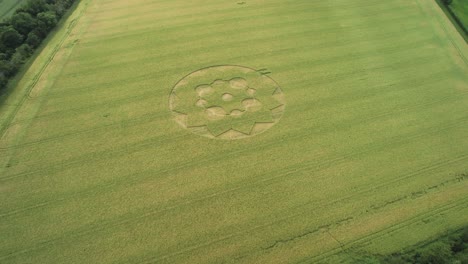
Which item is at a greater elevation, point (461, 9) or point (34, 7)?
point (34, 7)

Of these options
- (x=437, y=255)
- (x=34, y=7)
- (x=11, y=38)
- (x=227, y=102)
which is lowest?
(x=437, y=255)

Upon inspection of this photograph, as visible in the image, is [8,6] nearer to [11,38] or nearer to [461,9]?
[11,38]

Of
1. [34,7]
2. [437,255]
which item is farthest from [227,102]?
[34,7]

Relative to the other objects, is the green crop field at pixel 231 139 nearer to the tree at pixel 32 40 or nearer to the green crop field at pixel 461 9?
the tree at pixel 32 40

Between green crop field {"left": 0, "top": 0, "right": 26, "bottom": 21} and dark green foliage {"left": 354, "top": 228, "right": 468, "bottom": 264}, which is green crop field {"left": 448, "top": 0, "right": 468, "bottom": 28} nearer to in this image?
dark green foliage {"left": 354, "top": 228, "right": 468, "bottom": 264}

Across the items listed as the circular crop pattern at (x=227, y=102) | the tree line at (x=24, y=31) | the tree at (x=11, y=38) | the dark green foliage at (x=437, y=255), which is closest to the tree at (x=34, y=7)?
the tree line at (x=24, y=31)

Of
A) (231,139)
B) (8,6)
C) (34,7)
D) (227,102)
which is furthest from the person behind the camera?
(8,6)

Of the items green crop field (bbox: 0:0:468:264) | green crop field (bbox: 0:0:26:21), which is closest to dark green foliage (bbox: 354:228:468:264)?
green crop field (bbox: 0:0:468:264)

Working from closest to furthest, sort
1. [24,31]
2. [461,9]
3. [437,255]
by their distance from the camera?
[437,255], [24,31], [461,9]
